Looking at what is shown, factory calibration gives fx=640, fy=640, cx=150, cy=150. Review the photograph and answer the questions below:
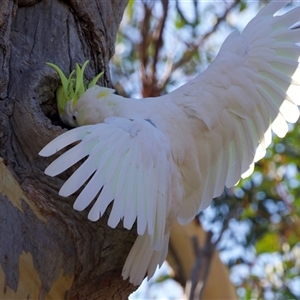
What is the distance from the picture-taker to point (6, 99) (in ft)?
5.37

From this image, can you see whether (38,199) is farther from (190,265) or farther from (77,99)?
(190,265)

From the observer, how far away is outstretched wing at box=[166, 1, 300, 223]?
1.83 metres

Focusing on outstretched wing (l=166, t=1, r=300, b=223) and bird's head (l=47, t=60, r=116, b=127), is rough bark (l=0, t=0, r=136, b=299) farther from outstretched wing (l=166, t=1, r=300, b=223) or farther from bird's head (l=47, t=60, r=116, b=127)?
outstretched wing (l=166, t=1, r=300, b=223)

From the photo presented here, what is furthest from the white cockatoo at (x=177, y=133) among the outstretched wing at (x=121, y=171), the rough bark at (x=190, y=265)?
the rough bark at (x=190, y=265)

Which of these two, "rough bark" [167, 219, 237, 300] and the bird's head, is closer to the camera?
the bird's head

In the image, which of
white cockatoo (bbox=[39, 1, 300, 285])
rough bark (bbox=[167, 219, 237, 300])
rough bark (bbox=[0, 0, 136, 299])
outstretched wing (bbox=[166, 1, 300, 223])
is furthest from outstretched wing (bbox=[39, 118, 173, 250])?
rough bark (bbox=[167, 219, 237, 300])

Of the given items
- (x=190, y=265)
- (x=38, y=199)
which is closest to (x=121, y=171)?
(x=38, y=199)

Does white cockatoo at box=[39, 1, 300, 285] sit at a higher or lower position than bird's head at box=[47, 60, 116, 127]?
lower

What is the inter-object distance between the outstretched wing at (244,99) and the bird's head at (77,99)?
9.3 inches

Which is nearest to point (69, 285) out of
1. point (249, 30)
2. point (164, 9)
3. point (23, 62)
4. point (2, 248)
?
point (2, 248)

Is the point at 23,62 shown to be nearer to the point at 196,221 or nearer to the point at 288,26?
the point at 288,26

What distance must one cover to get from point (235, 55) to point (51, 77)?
552mm

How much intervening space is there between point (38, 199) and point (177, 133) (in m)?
0.42

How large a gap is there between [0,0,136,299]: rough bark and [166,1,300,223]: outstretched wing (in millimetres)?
327
